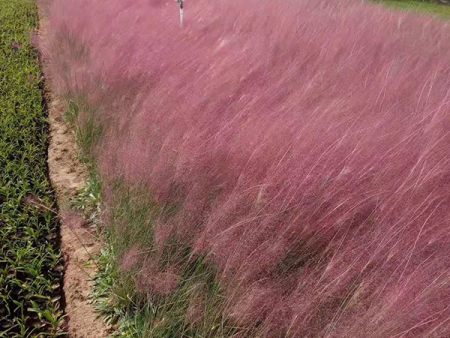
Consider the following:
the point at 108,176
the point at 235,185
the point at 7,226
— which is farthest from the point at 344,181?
the point at 7,226

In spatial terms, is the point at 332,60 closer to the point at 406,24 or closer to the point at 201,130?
the point at 201,130

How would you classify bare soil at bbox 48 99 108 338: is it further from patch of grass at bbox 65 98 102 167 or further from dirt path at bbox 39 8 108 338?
patch of grass at bbox 65 98 102 167

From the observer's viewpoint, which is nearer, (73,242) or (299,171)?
(299,171)

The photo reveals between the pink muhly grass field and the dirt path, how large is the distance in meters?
0.42

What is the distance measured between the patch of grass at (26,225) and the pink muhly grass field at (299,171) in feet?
1.85

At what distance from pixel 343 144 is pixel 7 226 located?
191cm

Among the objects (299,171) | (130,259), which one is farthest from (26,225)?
(299,171)

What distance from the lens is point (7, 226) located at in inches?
83.3

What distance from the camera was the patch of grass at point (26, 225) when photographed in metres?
1.70

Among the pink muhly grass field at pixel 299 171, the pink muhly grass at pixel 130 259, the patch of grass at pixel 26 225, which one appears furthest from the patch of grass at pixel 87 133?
the pink muhly grass at pixel 130 259

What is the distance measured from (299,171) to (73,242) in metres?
1.44

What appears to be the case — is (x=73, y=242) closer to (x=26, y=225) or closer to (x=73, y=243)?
(x=73, y=243)

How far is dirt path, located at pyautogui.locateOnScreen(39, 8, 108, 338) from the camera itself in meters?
1.70

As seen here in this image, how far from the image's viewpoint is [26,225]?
7.07 feet
